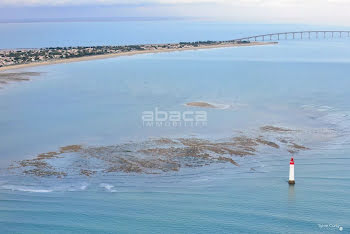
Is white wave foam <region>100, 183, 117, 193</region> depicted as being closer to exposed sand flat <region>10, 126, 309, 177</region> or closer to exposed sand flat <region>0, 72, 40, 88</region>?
exposed sand flat <region>10, 126, 309, 177</region>

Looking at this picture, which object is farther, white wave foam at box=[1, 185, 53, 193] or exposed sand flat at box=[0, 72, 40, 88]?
exposed sand flat at box=[0, 72, 40, 88]

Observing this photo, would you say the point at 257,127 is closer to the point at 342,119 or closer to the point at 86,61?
the point at 342,119

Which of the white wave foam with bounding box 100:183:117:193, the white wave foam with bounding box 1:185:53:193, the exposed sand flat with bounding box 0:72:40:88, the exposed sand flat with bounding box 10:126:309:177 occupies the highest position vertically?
the exposed sand flat with bounding box 0:72:40:88

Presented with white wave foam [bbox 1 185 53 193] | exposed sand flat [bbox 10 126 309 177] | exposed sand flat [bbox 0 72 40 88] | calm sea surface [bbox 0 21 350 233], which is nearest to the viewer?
calm sea surface [bbox 0 21 350 233]

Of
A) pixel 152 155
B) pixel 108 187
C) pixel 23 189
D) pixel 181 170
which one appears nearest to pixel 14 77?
pixel 152 155

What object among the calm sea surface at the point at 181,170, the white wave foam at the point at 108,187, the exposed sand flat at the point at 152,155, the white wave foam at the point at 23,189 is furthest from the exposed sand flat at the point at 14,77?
the white wave foam at the point at 108,187

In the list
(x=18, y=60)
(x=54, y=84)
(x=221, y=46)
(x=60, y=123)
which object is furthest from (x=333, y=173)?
(x=221, y=46)

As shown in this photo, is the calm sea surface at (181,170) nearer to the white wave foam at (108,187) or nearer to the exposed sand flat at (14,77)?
the white wave foam at (108,187)

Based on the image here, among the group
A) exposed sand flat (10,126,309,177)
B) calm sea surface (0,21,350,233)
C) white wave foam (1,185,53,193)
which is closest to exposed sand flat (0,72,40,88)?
calm sea surface (0,21,350,233)
